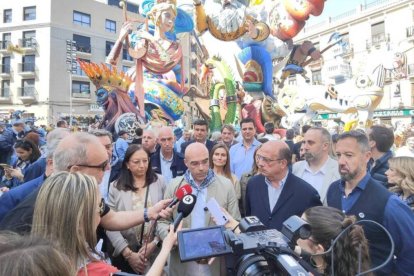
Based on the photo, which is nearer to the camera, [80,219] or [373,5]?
[80,219]

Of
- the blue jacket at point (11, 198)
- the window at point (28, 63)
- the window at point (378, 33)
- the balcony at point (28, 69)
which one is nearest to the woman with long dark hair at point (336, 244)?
the blue jacket at point (11, 198)

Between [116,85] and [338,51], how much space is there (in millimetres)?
15084

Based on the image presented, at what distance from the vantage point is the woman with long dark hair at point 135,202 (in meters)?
2.97

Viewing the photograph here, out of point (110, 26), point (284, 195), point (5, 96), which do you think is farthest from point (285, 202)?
point (110, 26)

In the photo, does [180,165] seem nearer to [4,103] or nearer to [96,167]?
[96,167]

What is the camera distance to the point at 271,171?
3.06 m

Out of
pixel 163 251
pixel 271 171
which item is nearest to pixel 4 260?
pixel 163 251

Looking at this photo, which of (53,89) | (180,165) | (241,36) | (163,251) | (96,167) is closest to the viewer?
(163,251)

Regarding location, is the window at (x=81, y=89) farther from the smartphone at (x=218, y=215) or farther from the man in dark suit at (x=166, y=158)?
the smartphone at (x=218, y=215)

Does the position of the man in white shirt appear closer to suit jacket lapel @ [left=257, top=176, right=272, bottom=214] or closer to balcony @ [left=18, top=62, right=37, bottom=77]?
suit jacket lapel @ [left=257, top=176, right=272, bottom=214]

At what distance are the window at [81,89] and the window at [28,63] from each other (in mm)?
3742

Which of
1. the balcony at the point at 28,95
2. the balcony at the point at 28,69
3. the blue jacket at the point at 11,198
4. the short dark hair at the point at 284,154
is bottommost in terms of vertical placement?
the blue jacket at the point at 11,198

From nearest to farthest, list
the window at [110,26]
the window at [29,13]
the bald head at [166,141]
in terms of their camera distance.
Answer: the bald head at [166,141]
the window at [29,13]
the window at [110,26]

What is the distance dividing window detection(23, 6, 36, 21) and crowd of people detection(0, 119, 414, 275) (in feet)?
106
